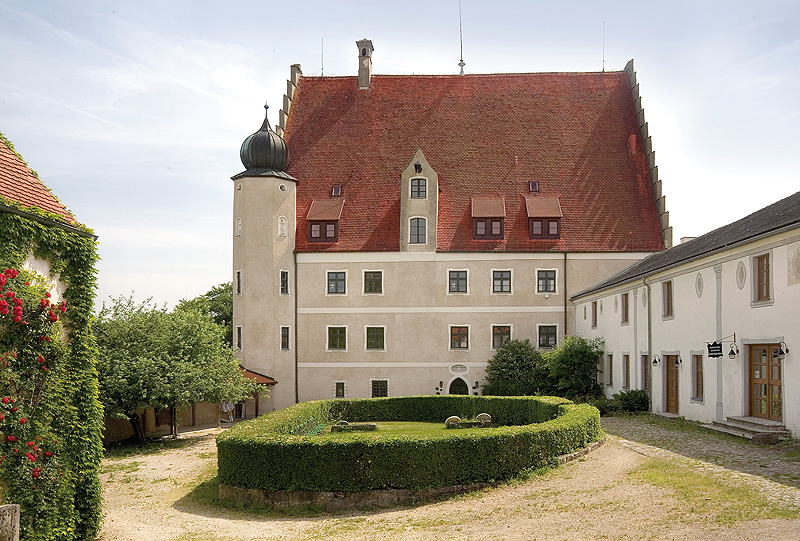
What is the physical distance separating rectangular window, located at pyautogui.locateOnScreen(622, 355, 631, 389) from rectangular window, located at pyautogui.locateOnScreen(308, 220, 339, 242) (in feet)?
57.5

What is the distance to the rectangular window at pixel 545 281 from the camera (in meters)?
44.2

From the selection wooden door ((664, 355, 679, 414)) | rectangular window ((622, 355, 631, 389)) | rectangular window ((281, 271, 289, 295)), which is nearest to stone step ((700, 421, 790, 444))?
wooden door ((664, 355, 679, 414))

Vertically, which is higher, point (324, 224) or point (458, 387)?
point (324, 224)

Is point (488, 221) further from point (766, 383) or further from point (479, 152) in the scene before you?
point (766, 383)

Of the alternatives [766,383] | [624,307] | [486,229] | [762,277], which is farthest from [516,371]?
[762,277]

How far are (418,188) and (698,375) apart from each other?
2152 cm

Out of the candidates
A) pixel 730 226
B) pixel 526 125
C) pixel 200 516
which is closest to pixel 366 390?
pixel 526 125

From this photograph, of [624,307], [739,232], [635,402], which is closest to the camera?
[739,232]

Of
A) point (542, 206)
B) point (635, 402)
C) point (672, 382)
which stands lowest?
point (635, 402)

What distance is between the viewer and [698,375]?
26.9 meters

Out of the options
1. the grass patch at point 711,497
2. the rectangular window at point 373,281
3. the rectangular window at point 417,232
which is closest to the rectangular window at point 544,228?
the rectangular window at point 417,232

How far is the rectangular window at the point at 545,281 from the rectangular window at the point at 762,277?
21529 mm

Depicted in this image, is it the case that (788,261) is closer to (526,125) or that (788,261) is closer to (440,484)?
(440,484)

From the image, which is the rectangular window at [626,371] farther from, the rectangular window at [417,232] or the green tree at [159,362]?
the green tree at [159,362]
